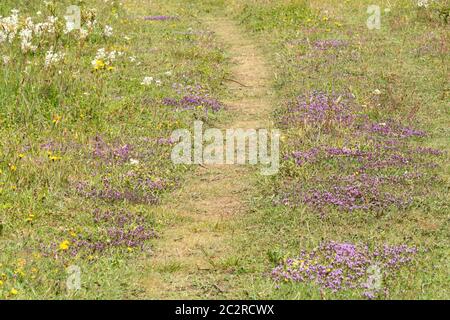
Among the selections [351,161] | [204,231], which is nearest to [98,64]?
[351,161]

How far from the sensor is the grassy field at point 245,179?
7.43m

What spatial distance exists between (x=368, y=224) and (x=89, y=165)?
4.60 meters

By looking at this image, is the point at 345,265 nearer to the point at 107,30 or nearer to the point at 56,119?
the point at 56,119

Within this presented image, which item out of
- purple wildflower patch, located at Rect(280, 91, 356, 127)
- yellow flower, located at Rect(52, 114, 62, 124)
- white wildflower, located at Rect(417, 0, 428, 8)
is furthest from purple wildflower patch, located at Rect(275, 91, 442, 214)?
white wildflower, located at Rect(417, 0, 428, 8)

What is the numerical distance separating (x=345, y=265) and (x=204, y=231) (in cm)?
217

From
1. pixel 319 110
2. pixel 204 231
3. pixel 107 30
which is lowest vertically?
pixel 204 231

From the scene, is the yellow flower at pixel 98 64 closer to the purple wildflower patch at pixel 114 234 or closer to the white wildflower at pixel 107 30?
the white wildflower at pixel 107 30

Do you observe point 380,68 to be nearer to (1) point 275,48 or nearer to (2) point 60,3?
(1) point 275,48

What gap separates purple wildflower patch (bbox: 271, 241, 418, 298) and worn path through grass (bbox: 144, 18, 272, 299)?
0.77 meters

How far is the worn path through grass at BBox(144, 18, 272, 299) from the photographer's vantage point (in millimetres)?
7387

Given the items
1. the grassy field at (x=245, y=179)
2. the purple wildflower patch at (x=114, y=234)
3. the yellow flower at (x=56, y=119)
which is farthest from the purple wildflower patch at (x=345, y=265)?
the yellow flower at (x=56, y=119)

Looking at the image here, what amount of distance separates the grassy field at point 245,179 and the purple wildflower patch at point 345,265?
2 centimetres

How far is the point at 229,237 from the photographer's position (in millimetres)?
8602

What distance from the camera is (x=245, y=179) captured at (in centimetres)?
1054
